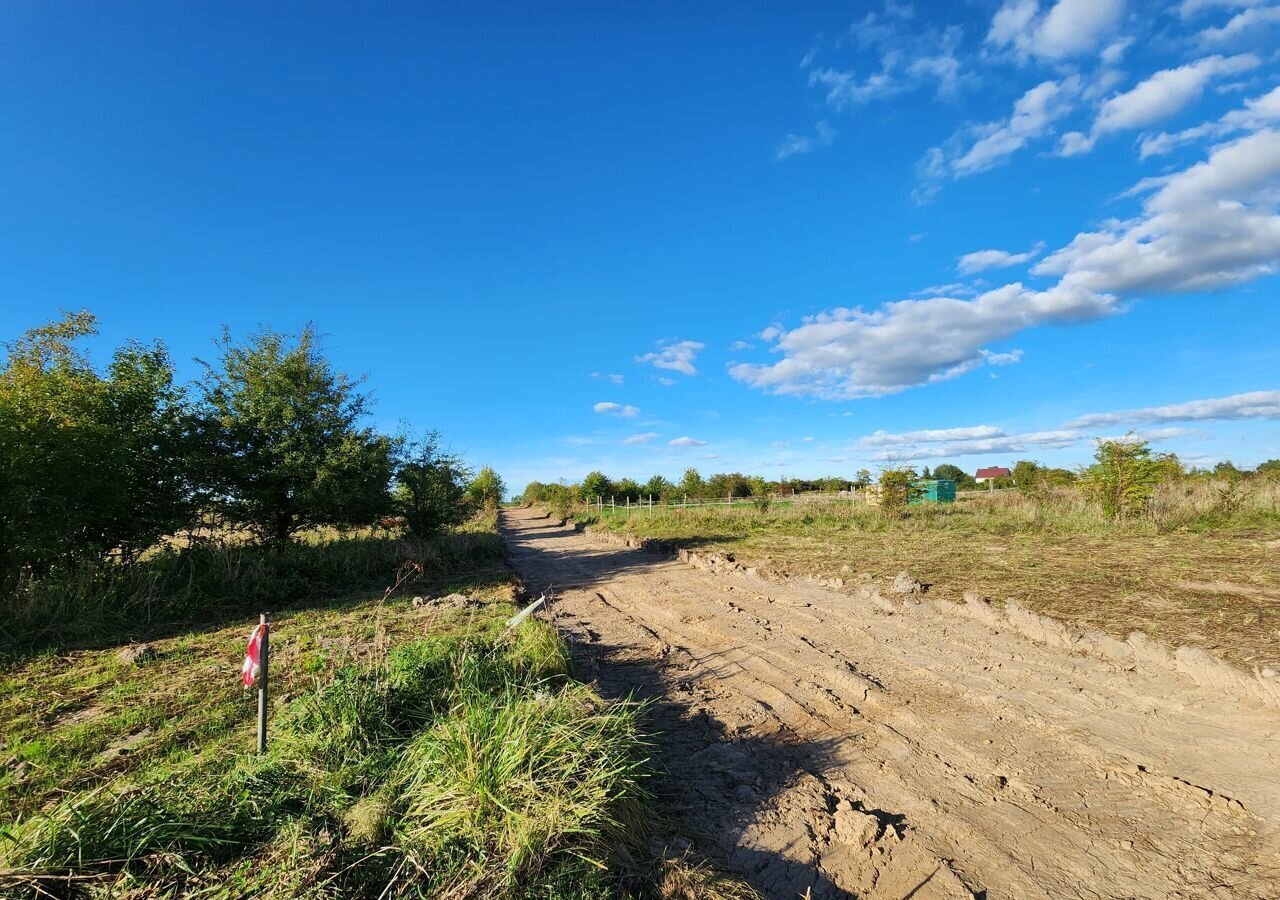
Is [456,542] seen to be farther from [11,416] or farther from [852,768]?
[852,768]

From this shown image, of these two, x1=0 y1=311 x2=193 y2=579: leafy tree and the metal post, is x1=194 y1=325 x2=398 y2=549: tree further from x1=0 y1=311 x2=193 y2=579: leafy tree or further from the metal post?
the metal post

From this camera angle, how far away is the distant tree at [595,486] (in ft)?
164

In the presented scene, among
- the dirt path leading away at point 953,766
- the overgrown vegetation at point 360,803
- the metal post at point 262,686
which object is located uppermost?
the metal post at point 262,686

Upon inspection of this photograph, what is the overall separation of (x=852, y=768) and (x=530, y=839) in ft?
7.62

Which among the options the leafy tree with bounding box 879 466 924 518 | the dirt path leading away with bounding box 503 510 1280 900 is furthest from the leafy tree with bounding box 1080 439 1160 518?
the dirt path leading away with bounding box 503 510 1280 900

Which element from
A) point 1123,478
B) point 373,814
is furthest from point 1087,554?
point 373,814

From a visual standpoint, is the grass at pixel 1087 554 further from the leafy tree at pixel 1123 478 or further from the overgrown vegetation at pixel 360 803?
the overgrown vegetation at pixel 360 803

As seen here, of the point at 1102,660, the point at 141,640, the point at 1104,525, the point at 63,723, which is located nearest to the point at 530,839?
the point at 63,723

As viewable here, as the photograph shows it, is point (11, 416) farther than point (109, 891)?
Yes

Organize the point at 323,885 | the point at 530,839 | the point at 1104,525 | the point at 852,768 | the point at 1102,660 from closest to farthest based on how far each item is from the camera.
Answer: the point at 323,885
the point at 530,839
the point at 852,768
the point at 1102,660
the point at 1104,525

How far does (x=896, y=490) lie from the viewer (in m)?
18.2

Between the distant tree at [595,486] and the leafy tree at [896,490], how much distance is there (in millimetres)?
32856

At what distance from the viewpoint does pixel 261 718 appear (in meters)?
3.24

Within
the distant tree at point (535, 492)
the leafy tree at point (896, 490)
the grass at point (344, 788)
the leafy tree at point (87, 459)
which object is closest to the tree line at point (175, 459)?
the leafy tree at point (87, 459)
